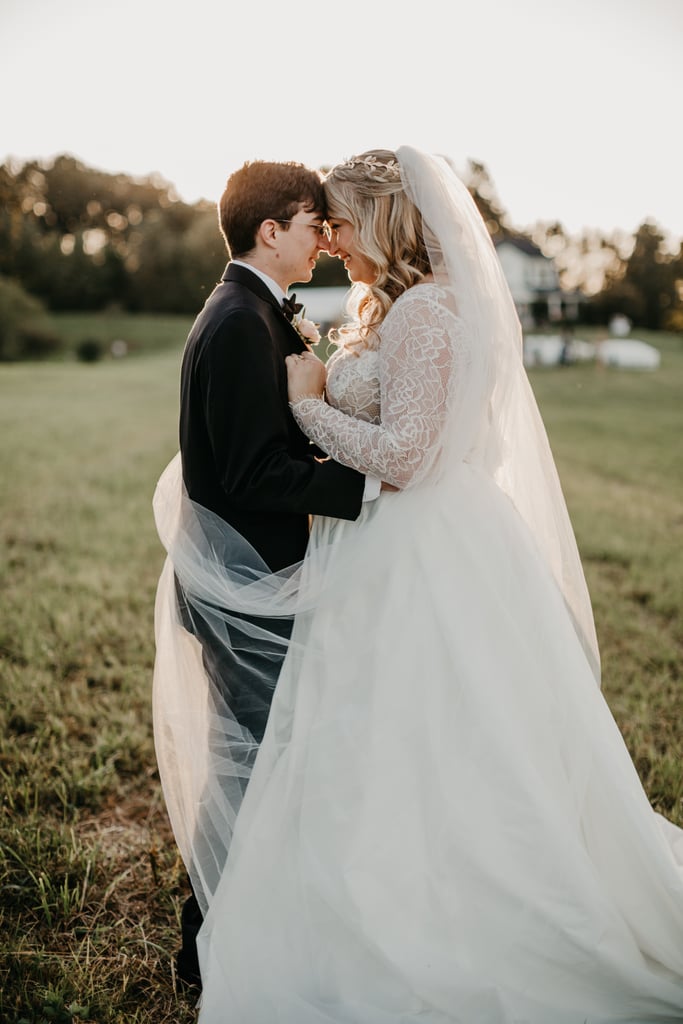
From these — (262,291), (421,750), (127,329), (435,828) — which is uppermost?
(262,291)

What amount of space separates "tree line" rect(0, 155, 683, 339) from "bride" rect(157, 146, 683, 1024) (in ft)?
90.7

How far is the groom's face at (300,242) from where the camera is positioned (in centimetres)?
263

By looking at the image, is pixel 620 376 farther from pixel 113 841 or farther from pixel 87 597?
pixel 113 841

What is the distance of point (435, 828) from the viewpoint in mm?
2449

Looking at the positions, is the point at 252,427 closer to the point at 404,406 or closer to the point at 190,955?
the point at 404,406

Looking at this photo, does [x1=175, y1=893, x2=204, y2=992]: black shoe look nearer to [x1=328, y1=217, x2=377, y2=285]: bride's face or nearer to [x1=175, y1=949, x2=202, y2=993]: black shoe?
[x1=175, y1=949, x2=202, y2=993]: black shoe

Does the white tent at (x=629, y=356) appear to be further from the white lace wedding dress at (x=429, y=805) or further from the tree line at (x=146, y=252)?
the white lace wedding dress at (x=429, y=805)

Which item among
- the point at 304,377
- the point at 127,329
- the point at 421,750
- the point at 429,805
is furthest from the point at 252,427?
the point at 127,329

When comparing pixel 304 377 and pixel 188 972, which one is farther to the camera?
pixel 188 972

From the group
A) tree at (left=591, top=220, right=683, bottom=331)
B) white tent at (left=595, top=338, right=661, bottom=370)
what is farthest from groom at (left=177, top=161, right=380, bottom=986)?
tree at (left=591, top=220, right=683, bottom=331)

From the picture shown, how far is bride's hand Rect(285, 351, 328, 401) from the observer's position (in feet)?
8.47

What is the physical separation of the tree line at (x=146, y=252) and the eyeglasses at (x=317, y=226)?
27211mm

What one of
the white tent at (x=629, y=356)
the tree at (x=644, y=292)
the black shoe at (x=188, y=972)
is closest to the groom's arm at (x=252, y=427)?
the black shoe at (x=188, y=972)

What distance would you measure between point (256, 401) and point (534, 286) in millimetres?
48916
